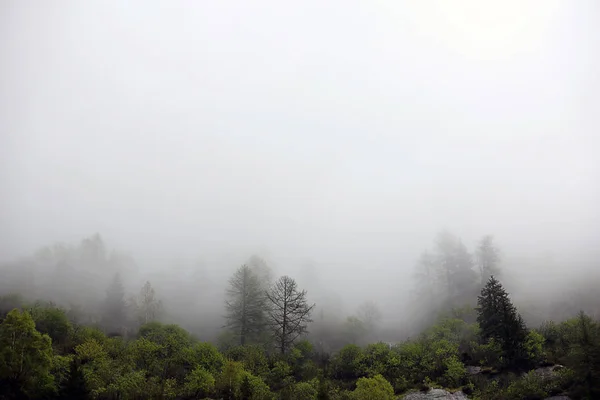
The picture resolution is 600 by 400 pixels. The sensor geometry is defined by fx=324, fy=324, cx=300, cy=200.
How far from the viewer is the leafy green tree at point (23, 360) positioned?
21.0 metres

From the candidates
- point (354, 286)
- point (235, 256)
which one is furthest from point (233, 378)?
point (235, 256)

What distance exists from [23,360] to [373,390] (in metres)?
23.5

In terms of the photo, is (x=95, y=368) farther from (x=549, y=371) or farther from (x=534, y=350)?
(x=534, y=350)

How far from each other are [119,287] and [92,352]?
36555mm

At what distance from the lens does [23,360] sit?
21.7 meters

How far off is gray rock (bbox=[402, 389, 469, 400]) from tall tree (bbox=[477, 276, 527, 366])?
294 inches

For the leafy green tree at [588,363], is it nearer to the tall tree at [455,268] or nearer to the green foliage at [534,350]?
the green foliage at [534,350]

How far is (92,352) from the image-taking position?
27.0 m

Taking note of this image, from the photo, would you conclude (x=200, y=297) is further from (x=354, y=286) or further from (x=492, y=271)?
(x=492, y=271)

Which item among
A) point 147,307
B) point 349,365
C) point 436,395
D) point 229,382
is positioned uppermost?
point 147,307

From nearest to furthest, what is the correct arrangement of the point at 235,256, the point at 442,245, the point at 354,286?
the point at 442,245, the point at 354,286, the point at 235,256

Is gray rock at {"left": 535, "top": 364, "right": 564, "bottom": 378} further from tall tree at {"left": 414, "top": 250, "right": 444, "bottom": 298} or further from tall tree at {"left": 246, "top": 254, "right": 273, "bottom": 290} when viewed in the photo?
tall tree at {"left": 246, "top": 254, "right": 273, "bottom": 290}

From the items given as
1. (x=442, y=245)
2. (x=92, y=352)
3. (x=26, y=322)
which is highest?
(x=442, y=245)

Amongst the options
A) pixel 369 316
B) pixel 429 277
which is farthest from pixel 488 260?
pixel 369 316
